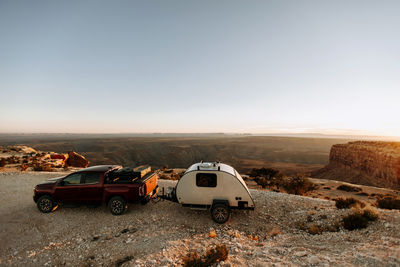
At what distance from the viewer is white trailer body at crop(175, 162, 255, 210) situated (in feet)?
24.2

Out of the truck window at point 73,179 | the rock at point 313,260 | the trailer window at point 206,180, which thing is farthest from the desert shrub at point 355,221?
the truck window at point 73,179

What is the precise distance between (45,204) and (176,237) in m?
6.70

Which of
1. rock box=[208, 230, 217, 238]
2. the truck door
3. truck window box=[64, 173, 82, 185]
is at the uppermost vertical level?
truck window box=[64, 173, 82, 185]

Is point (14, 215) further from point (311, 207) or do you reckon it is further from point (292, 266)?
point (311, 207)

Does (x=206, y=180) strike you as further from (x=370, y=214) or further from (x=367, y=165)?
(x=367, y=165)

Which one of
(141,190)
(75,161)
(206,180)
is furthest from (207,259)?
(75,161)

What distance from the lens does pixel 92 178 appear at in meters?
8.05

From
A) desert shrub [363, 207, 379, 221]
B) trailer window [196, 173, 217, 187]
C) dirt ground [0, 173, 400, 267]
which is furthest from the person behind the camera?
trailer window [196, 173, 217, 187]

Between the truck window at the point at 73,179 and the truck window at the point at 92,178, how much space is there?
0.32 meters

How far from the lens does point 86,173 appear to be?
8.13 meters

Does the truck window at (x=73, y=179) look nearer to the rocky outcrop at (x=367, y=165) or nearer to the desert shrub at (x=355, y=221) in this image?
the desert shrub at (x=355, y=221)

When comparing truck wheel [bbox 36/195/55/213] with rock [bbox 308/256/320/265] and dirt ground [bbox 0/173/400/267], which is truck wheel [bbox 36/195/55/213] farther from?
rock [bbox 308/256/320/265]

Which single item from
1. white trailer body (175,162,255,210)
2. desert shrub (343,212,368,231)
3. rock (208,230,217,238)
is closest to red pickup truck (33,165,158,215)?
white trailer body (175,162,255,210)

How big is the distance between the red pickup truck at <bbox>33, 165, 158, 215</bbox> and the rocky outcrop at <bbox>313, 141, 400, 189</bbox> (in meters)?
43.3
